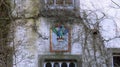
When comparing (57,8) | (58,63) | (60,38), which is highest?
(57,8)

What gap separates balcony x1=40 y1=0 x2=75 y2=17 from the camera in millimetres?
9414

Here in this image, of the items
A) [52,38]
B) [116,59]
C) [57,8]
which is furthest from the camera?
[116,59]

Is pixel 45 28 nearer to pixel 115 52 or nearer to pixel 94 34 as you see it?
pixel 94 34

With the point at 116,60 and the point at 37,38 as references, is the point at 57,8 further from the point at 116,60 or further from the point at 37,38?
the point at 116,60

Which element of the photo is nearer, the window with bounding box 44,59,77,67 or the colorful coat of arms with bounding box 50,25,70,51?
the colorful coat of arms with bounding box 50,25,70,51

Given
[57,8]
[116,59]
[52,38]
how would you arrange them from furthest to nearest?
1. [116,59]
2. [57,8]
3. [52,38]

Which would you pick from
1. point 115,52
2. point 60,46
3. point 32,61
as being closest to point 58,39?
point 60,46

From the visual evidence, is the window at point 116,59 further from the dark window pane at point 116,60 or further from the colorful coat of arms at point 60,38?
the colorful coat of arms at point 60,38

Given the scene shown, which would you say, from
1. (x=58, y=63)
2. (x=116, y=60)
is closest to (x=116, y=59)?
(x=116, y=60)

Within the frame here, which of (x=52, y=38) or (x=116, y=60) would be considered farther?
(x=116, y=60)

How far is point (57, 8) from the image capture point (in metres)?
9.45

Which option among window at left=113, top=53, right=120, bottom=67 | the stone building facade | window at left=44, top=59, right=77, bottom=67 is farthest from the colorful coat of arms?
window at left=113, top=53, right=120, bottom=67

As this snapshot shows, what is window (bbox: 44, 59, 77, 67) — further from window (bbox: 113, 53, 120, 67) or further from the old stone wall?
window (bbox: 113, 53, 120, 67)

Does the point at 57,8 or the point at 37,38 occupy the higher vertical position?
the point at 57,8
